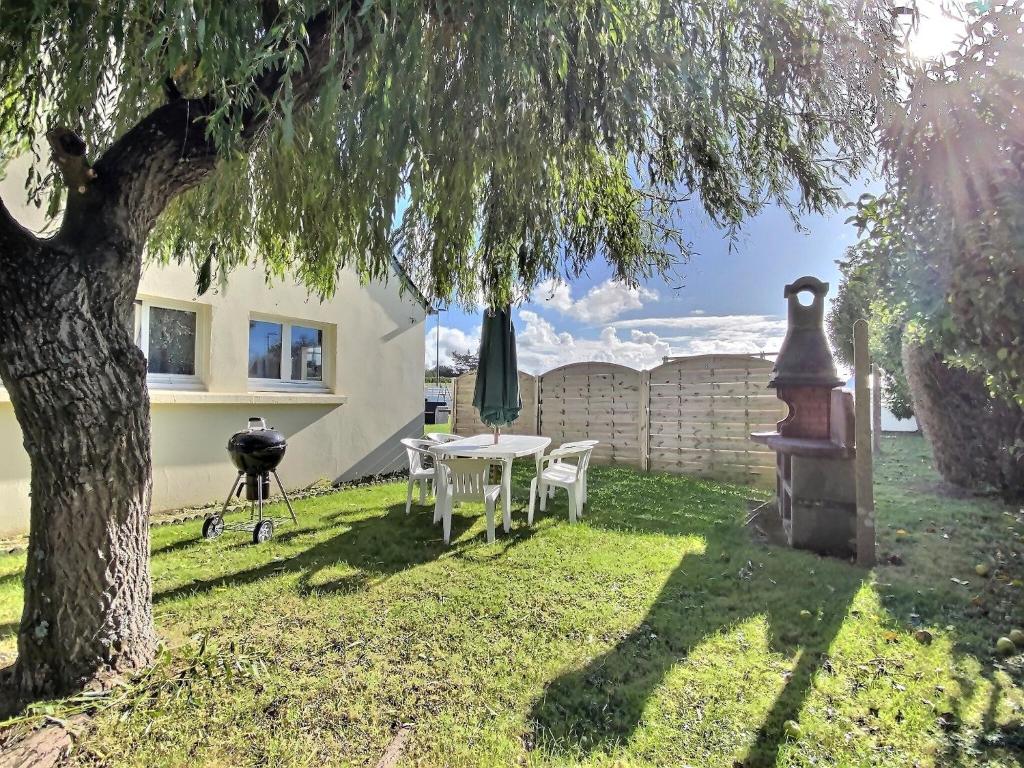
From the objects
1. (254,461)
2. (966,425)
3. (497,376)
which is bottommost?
(254,461)

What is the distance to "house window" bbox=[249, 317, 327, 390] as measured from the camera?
7.69m

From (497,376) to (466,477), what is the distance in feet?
6.01

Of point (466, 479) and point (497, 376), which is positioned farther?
point (497, 376)

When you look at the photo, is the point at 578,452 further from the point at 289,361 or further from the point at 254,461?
the point at 289,361

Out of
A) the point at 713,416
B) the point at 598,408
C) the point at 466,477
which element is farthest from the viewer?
the point at 598,408

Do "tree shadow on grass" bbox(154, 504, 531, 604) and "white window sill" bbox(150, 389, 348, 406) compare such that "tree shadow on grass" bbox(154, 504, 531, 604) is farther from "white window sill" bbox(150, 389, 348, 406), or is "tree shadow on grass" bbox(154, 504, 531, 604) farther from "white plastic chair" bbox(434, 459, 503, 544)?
"white window sill" bbox(150, 389, 348, 406)

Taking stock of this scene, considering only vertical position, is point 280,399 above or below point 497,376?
below

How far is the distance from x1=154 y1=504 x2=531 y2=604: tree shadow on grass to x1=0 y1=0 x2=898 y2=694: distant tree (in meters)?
1.43

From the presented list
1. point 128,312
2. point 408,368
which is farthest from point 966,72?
point 408,368

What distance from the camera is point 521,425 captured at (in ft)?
38.7

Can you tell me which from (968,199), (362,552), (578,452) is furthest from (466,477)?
(968,199)

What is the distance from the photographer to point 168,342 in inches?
259

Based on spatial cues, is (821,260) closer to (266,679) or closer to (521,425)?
(266,679)

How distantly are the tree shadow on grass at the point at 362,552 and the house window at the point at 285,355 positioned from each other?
113 inches
